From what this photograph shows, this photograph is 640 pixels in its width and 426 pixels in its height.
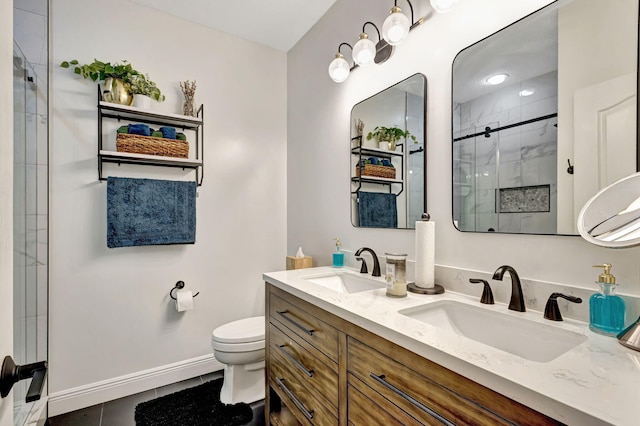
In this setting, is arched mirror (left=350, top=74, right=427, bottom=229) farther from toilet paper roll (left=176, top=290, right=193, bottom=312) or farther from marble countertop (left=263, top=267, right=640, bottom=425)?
toilet paper roll (left=176, top=290, right=193, bottom=312)

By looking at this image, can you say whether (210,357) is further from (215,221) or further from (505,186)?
(505,186)

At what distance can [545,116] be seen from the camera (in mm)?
1064

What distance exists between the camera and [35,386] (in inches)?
23.2

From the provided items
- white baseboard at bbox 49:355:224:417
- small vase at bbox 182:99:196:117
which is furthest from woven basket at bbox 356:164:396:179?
white baseboard at bbox 49:355:224:417

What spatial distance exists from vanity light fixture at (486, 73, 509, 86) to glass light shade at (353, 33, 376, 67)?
67 cm

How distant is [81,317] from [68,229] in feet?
1.88

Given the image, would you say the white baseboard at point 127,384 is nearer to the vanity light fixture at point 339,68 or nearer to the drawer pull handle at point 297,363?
the drawer pull handle at point 297,363

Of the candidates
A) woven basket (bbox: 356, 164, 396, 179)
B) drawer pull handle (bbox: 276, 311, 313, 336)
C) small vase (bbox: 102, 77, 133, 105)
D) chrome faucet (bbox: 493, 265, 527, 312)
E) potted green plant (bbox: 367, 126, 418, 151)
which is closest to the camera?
chrome faucet (bbox: 493, 265, 527, 312)

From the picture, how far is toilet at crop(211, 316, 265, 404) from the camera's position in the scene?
190 cm

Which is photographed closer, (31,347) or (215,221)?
(31,347)

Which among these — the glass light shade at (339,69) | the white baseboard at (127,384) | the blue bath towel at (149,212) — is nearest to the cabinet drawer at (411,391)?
the glass light shade at (339,69)

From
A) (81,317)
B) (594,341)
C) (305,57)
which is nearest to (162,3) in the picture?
Answer: (305,57)

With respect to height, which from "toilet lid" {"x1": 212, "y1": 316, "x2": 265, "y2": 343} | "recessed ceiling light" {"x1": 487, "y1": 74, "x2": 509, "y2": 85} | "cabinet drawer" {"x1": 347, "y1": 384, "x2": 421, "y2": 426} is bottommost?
"toilet lid" {"x1": 212, "y1": 316, "x2": 265, "y2": 343}

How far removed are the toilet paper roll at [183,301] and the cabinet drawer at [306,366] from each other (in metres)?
0.88
